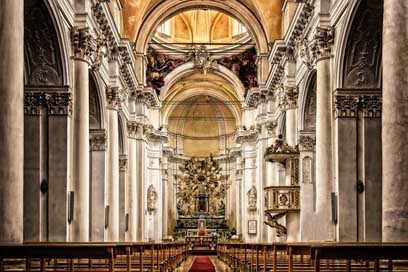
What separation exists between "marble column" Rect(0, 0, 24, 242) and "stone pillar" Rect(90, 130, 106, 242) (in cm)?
1261

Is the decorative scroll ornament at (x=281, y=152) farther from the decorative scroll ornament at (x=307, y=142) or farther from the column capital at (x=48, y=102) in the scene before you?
the column capital at (x=48, y=102)

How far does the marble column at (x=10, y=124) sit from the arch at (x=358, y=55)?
28.7 ft

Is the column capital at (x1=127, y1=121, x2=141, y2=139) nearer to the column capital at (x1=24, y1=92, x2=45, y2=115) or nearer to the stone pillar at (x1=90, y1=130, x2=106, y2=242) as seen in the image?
the stone pillar at (x1=90, y1=130, x2=106, y2=242)

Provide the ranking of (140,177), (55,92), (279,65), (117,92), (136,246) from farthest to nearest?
(140,177)
(279,65)
(117,92)
(55,92)
(136,246)

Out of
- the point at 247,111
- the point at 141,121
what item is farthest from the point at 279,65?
the point at 247,111

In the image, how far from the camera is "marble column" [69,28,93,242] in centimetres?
1858

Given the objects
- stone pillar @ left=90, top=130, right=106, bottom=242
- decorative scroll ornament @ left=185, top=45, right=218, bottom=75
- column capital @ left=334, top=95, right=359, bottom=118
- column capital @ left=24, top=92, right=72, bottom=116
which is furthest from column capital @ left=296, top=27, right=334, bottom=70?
decorative scroll ornament @ left=185, top=45, right=218, bottom=75

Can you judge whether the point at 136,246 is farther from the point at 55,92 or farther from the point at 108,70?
the point at 108,70

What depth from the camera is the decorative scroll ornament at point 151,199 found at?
44969 mm

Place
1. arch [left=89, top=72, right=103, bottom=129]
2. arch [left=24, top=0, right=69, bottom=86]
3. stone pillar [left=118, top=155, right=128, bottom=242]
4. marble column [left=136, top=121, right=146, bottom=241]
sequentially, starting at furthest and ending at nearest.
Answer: marble column [left=136, top=121, right=146, bottom=241]
stone pillar [left=118, top=155, right=128, bottom=242]
arch [left=89, top=72, right=103, bottom=129]
arch [left=24, top=0, right=69, bottom=86]

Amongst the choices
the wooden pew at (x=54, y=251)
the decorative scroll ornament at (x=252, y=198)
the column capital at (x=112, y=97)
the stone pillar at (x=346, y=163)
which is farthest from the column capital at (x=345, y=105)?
the decorative scroll ornament at (x=252, y=198)

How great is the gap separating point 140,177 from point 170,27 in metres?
16.9

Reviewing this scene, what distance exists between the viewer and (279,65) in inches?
1158

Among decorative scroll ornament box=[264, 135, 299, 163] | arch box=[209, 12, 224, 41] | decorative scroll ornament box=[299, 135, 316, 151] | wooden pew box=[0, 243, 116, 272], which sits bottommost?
wooden pew box=[0, 243, 116, 272]
